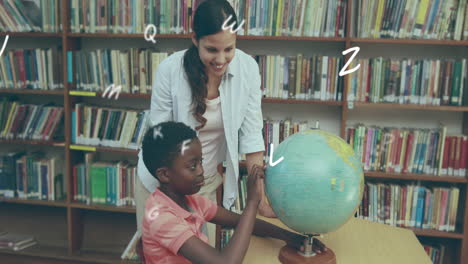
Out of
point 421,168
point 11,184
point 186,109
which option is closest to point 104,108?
point 11,184

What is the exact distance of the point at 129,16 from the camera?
112 inches

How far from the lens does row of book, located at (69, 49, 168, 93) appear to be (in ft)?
9.50

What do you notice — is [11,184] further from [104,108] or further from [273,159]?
[273,159]

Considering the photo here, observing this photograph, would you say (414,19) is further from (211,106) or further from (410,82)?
(211,106)

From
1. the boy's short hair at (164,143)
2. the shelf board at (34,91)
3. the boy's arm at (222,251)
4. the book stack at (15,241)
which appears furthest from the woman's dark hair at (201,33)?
the book stack at (15,241)

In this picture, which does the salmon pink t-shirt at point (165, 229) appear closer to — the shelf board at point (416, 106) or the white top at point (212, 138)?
the white top at point (212, 138)

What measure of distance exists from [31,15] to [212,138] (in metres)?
1.90

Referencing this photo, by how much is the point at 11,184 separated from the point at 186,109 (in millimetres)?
2103

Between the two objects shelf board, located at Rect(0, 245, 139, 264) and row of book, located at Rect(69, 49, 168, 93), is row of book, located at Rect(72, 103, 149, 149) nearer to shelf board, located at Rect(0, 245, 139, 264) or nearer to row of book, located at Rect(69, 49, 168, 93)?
row of book, located at Rect(69, 49, 168, 93)

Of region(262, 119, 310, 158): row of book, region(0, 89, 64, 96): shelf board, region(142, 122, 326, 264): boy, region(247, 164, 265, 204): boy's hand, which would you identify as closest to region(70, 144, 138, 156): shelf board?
region(0, 89, 64, 96): shelf board

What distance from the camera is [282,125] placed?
285 cm

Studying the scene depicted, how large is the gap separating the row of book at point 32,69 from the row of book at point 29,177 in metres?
0.49

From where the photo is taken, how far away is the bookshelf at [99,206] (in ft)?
9.02

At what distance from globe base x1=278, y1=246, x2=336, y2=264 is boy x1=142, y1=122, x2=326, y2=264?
0.02m
